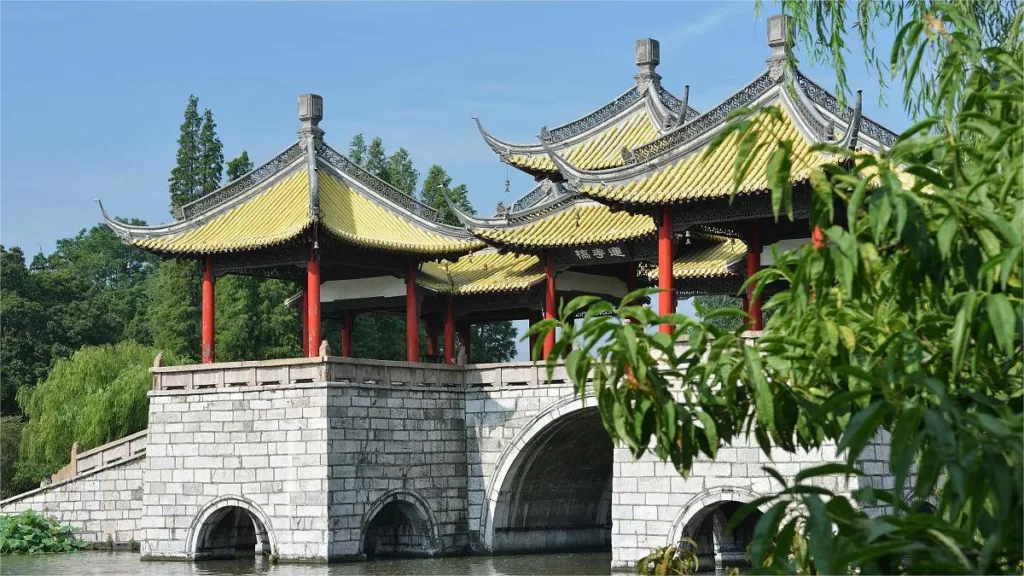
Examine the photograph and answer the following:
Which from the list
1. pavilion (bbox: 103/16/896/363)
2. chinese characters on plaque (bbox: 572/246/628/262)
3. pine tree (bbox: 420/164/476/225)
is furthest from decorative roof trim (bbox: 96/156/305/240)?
pine tree (bbox: 420/164/476/225)

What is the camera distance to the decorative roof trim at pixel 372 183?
2327 centimetres

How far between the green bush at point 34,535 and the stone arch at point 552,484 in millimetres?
6945

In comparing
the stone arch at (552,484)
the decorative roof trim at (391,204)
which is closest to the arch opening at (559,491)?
the stone arch at (552,484)

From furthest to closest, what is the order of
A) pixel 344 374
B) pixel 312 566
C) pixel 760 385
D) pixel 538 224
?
pixel 538 224, pixel 344 374, pixel 312 566, pixel 760 385

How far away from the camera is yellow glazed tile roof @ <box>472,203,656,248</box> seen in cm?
2153

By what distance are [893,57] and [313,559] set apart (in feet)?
45.2

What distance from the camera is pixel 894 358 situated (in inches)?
231

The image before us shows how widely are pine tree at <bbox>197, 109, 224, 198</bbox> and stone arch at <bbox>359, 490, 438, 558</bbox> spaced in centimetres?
2041

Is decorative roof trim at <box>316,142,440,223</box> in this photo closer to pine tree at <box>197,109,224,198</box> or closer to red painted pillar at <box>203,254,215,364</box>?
red painted pillar at <box>203,254,215,364</box>

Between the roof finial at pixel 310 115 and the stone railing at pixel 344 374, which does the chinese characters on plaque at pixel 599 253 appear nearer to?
the stone railing at pixel 344 374

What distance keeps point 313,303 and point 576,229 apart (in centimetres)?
423

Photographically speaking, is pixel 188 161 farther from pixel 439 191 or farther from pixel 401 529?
pixel 401 529


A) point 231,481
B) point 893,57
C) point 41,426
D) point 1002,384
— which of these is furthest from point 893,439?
point 41,426

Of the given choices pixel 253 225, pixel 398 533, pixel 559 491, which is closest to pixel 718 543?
pixel 559 491
